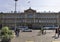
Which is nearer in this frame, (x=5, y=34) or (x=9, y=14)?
(x=5, y=34)

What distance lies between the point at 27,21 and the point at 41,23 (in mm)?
6427

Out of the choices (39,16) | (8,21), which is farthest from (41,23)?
(8,21)

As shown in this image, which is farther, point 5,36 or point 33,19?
point 33,19

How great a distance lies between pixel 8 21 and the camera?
97938mm

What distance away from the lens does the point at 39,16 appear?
9712 cm

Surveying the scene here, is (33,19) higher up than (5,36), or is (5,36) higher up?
(5,36)

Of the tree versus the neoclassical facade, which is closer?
the tree

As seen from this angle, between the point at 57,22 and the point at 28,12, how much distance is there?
14008 millimetres

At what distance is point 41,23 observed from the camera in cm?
9588

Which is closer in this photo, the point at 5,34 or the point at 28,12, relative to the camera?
the point at 5,34

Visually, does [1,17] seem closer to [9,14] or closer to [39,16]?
[9,14]

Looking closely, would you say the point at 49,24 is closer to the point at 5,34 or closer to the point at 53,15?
the point at 53,15

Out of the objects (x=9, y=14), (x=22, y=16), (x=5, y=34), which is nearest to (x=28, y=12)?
(x=22, y=16)

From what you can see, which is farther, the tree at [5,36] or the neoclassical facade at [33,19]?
the neoclassical facade at [33,19]
